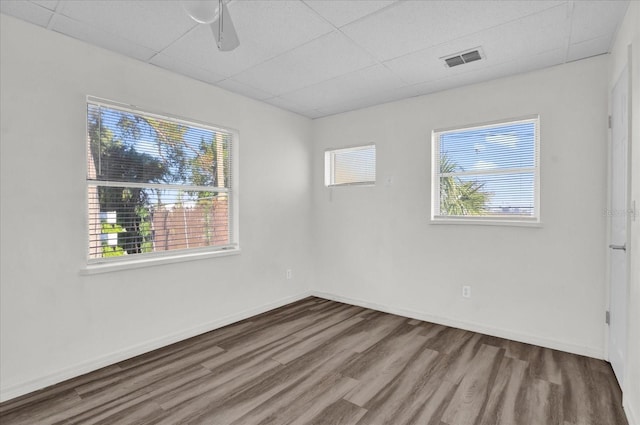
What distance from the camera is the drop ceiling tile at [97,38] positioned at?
7.68 ft

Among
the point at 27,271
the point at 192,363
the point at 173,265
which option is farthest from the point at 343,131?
the point at 27,271

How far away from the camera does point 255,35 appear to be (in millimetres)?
2475

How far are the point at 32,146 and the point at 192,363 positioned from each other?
207 centimetres

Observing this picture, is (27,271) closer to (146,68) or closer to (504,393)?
(146,68)

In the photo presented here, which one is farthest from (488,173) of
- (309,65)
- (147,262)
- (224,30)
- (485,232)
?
(147,262)

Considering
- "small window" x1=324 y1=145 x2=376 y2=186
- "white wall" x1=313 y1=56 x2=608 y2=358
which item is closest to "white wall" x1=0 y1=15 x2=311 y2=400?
"small window" x1=324 y1=145 x2=376 y2=186

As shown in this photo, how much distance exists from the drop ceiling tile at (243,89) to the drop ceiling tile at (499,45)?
1.52m

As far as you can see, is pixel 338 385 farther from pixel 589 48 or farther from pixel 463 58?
pixel 589 48

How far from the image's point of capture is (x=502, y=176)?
132 inches

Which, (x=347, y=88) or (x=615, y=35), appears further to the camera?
(x=347, y=88)

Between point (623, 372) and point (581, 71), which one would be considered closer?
point (623, 372)

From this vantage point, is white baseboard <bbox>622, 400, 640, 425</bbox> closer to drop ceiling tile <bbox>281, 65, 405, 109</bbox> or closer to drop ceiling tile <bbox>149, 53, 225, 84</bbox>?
drop ceiling tile <bbox>281, 65, 405, 109</bbox>

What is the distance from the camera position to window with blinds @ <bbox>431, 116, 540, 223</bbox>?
3193 millimetres

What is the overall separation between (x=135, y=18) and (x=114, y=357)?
105 inches
